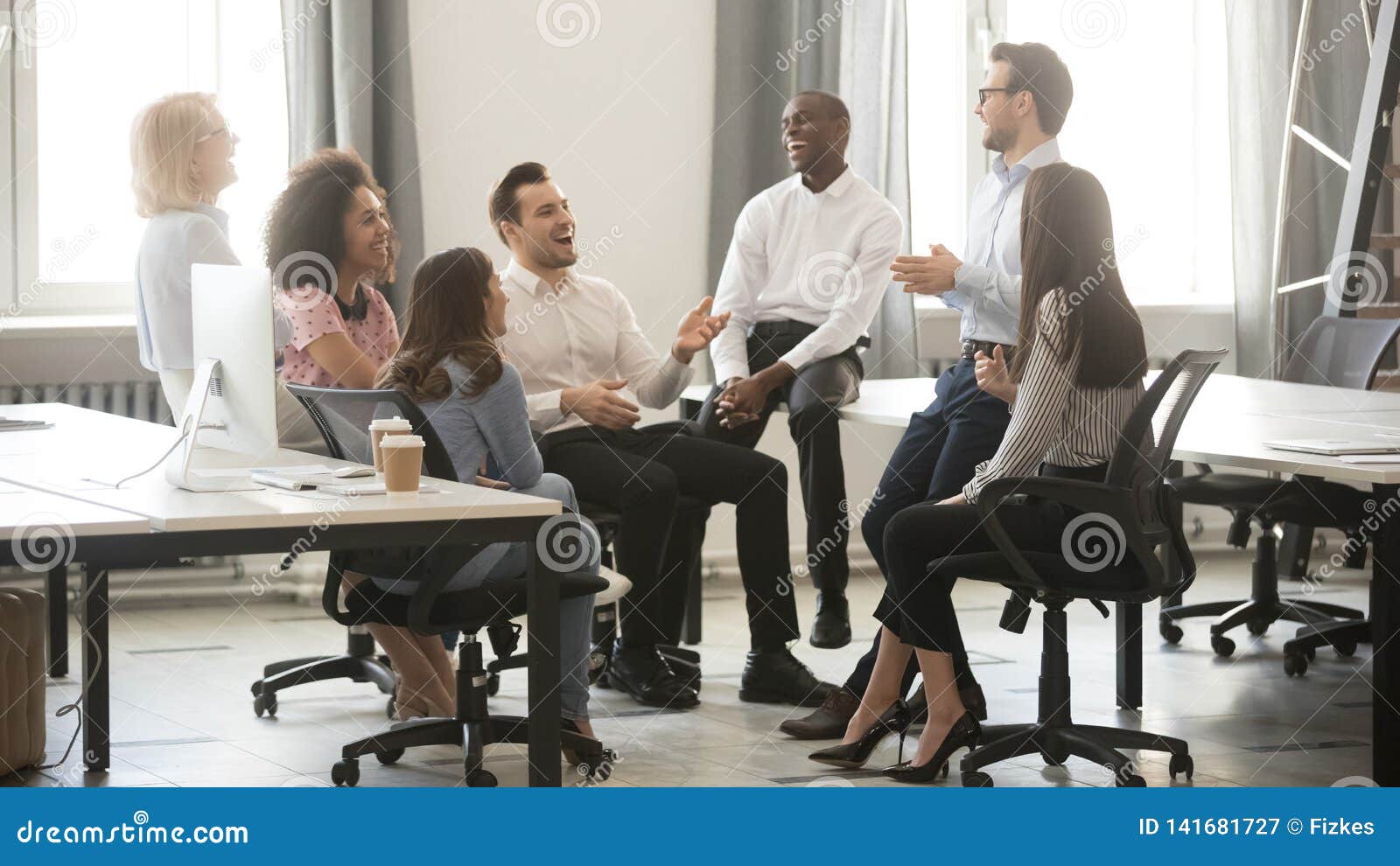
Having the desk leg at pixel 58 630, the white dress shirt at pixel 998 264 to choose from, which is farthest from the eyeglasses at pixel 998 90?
the desk leg at pixel 58 630

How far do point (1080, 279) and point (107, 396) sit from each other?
3184 millimetres

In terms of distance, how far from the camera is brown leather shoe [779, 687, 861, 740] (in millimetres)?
3631

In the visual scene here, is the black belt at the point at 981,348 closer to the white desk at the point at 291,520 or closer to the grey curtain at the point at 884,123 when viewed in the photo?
the white desk at the point at 291,520

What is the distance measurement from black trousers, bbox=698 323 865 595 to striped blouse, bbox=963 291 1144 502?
1.18m

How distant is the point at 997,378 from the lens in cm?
330

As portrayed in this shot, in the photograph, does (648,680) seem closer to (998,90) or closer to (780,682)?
(780,682)

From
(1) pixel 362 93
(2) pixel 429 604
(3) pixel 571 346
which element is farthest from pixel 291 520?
(1) pixel 362 93

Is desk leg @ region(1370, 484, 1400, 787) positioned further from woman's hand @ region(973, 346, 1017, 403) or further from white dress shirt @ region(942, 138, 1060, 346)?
white dress shirt @ region(942, 138, 1060, 346)

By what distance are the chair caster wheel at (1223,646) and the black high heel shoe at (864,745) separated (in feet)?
4.87

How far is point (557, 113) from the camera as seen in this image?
18.0 feet

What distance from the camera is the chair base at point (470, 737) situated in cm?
321

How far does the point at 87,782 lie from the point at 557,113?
2.85m

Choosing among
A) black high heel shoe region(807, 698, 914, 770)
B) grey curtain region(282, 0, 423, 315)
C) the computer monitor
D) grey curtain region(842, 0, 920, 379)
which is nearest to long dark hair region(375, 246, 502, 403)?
the computer monitor
